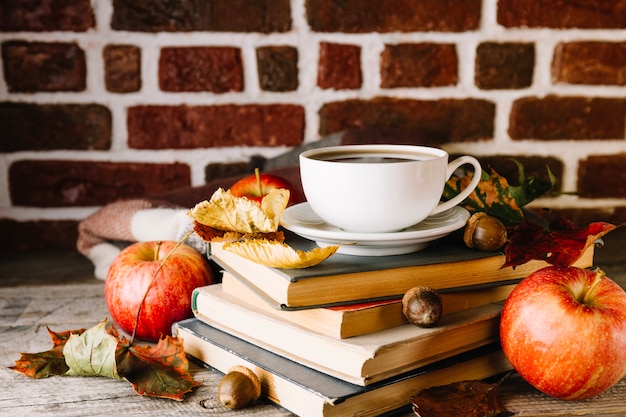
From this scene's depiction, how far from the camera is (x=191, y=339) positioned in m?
0.71

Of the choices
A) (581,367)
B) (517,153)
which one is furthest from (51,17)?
(581,367)

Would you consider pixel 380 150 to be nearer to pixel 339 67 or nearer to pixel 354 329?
pixel 354 329

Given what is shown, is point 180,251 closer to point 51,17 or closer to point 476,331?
point 476,331

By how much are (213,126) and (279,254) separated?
0.67 meters

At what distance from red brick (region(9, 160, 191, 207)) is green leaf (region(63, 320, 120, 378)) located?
587 millimetres

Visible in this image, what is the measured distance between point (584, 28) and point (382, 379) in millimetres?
924

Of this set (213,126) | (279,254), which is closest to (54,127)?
(213,126)

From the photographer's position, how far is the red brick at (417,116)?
4.08 ft

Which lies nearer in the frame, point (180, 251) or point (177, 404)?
point (177, 404)

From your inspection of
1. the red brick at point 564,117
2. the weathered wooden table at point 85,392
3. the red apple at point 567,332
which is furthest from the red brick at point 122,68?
the red apple at point 567,332

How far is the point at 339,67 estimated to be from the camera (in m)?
1.22

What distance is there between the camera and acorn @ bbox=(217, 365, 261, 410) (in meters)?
0.59

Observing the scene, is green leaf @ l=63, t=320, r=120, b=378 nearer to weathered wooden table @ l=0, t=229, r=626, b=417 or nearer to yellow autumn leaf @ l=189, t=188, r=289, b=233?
weathered wooden table @ l=0, t=229, r=626, b=417

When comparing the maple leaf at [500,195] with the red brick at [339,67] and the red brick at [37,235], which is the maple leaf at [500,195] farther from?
the red brick at [37,235]
